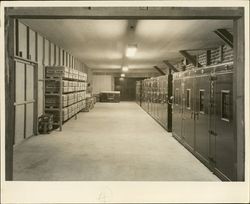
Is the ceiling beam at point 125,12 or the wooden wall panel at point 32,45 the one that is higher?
the wooden wall panel at point 32,45

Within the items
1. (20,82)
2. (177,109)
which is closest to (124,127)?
(177,109)

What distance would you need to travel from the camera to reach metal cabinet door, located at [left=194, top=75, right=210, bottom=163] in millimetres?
5594

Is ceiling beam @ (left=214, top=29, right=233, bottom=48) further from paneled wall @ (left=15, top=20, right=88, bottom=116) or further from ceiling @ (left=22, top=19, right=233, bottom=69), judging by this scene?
paneled wall @ (left=15, top=20, right=88, bottom=116)

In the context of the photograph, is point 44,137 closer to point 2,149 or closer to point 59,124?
point 59,124

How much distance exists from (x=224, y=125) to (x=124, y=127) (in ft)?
20.4

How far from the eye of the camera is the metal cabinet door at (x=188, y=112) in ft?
22.1

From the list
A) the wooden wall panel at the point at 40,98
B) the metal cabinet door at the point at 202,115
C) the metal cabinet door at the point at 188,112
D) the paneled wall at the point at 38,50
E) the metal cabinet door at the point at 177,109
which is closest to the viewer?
the metal cabinet door at the point at 202,115

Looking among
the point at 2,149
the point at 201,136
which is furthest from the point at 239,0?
the point at 201,136

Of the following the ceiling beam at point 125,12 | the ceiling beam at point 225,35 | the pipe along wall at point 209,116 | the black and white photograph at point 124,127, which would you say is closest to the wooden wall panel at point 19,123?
the black and white photograph at point 124,127

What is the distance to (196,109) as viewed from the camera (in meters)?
6.40

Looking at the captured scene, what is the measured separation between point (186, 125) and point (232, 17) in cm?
430

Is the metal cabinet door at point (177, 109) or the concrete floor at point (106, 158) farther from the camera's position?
the metal cabinet door at point (177, 109)

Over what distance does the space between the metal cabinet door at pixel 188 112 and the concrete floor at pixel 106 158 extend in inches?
12.6

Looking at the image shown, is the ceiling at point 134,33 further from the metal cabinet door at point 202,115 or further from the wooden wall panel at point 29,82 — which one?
the metal cabinet door at point 202,115
